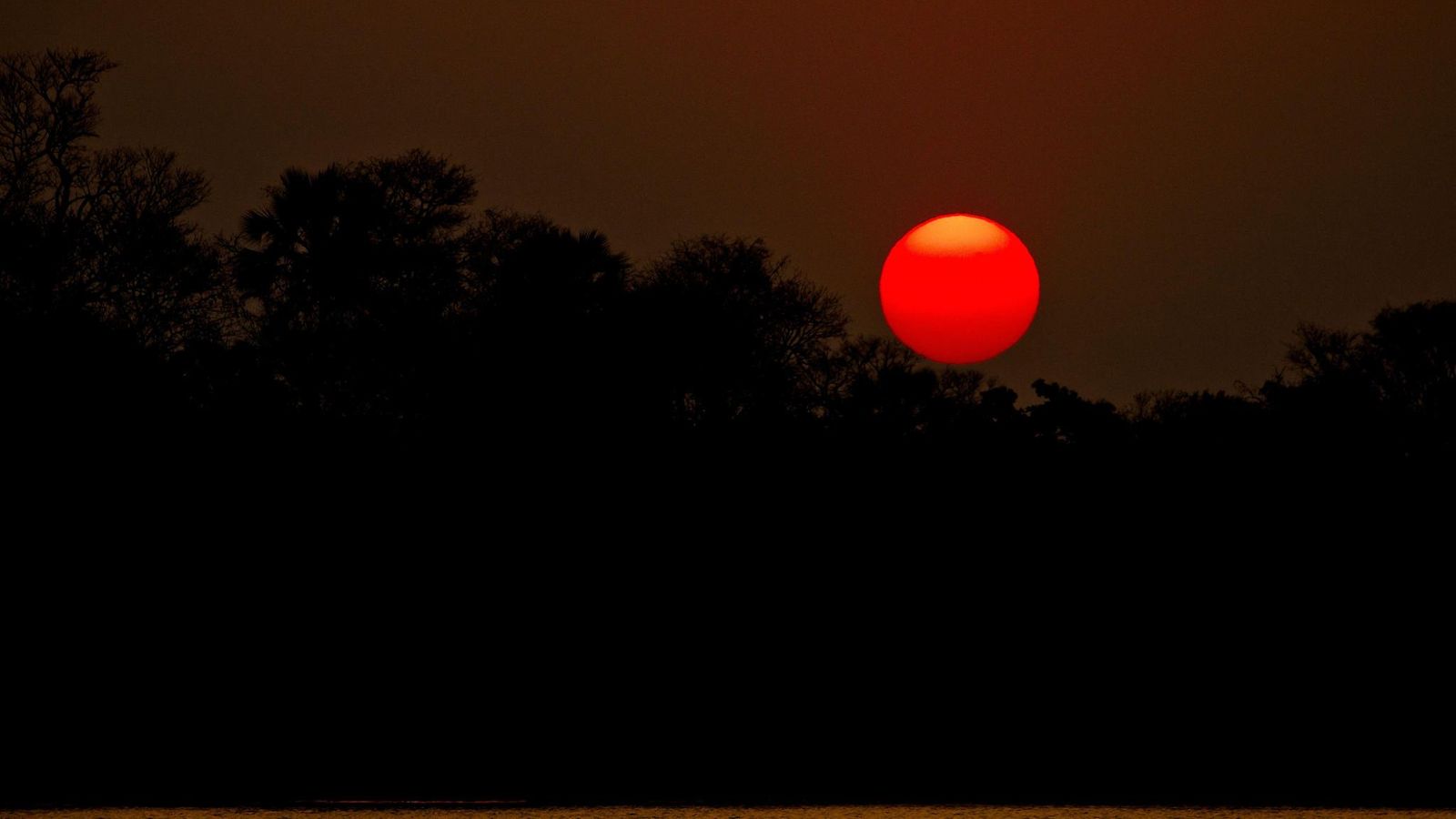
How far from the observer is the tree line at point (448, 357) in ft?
56.4

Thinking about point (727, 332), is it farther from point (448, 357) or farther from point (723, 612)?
point (723, 612)

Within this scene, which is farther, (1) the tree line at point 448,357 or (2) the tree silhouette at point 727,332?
(2) the tree silhouette at point 727,332

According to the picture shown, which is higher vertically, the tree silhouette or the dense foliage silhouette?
the tree silhouette

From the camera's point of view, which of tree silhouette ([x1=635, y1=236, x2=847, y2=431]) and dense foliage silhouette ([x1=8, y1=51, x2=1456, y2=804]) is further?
tree silhouette ([x1=635, y1=236, x2=847, y2=431])

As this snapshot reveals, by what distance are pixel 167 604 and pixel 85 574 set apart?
32.8 inches

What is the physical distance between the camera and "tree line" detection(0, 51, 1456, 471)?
17.2 meters

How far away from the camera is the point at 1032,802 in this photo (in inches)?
432

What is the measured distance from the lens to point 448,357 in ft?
85.6

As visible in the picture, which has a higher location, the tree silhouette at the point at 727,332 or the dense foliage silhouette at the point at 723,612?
the tree silhouette at the point at 727,332

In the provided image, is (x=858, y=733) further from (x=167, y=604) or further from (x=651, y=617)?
(x=167, y=604)

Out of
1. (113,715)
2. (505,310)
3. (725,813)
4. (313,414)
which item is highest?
(505,310)

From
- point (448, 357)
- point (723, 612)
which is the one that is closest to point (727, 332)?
point (448, 357)

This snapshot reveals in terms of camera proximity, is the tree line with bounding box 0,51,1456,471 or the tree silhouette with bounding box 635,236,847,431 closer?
the tree line with bounding box 0,51,1456,471

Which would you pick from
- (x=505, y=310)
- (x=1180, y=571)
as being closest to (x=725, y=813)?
(x=1180, y=571)
